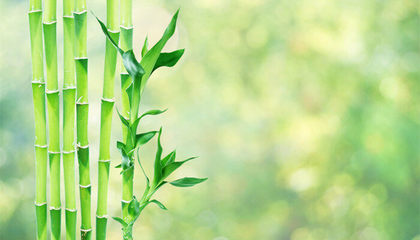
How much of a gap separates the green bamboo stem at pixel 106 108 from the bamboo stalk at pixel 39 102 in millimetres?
82

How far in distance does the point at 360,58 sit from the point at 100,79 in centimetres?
117

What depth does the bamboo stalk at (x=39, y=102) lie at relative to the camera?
2.05 feet

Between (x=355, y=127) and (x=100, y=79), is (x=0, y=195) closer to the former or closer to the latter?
(x=100, y=79)

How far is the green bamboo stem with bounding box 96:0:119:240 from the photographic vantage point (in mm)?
621

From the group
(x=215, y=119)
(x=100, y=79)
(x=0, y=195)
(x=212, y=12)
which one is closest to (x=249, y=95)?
(x=215, y=119)

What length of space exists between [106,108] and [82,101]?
1.3 inches

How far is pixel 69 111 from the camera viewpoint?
2.12ft

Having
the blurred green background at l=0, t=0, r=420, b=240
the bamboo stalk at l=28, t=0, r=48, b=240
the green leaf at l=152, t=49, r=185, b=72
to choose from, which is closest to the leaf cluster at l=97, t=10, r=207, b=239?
the green leaf at l=152, t=49, r=185, b=72

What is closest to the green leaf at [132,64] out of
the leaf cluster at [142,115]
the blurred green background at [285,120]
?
Result: the leaf cluster at [142,115]

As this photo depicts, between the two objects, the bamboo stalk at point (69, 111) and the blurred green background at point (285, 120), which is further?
the blurred green background at point (285, 120)

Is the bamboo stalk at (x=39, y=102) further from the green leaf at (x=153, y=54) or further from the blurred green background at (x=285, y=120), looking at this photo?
the blurred green background at (x=285, y=120)

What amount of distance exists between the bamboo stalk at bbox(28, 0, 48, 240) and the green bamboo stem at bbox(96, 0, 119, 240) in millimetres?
82

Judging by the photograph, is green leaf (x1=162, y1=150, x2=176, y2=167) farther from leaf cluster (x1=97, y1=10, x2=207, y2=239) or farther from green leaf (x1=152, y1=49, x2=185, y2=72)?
green leaf (x1=152, y1=49, x2=185, y2=72)

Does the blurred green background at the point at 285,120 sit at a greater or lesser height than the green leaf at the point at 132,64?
greater
